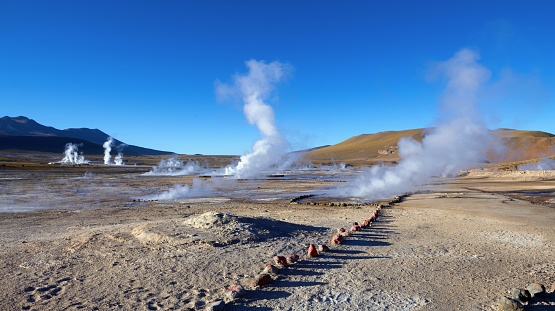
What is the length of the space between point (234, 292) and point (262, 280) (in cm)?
73

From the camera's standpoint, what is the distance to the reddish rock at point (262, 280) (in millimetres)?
6938

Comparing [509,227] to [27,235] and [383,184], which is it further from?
[383,184]

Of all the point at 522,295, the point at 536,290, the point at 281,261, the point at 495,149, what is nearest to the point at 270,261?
the point at 281,261

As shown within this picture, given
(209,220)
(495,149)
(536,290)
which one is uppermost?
(495,149)

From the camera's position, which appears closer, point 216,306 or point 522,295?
point 216,306

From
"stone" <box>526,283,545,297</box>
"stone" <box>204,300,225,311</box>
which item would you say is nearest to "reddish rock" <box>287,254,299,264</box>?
"stone" <box>204,300,225,311</box>

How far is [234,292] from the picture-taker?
20.9 feet

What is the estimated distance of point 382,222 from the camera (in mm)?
13969

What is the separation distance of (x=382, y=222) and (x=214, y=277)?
8.06 meters

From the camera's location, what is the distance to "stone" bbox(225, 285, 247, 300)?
6.31 meters

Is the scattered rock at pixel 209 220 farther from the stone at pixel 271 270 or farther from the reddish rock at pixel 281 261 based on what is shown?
the stone at pixel 271 270

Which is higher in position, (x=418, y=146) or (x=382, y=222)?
(x=418, y=146)

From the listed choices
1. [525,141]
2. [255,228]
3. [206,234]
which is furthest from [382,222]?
[525,141]

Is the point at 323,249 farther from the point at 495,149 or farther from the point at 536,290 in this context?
the point at 495,149
